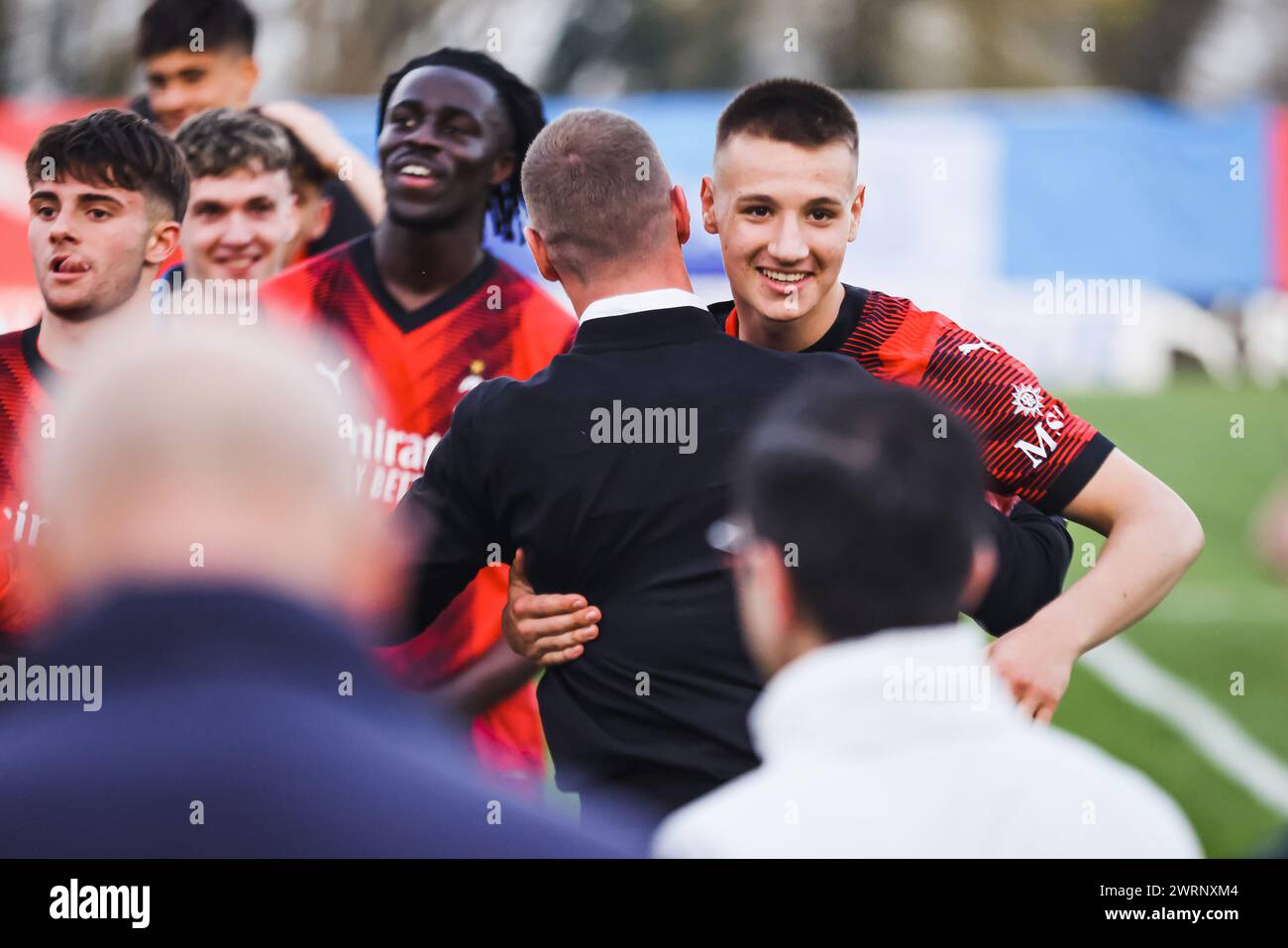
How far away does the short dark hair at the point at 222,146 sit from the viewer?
14.7ft

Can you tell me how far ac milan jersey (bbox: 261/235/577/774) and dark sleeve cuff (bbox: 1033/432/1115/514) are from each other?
1439mm

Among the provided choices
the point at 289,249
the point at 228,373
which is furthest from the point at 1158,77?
the point at 228,373

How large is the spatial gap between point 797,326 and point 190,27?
2499mm

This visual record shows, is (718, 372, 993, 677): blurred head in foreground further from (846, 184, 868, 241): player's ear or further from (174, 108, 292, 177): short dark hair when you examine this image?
(174, 108, 292, 177): short dark hair

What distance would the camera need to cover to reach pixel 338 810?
59.4 inches

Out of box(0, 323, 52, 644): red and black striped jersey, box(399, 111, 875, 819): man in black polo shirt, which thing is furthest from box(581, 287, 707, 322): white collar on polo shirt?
box(0, 323, 52, 644): red and black striped jersey

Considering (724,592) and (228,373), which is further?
(724,592)

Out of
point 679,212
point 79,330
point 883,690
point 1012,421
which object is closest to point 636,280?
point 679,212

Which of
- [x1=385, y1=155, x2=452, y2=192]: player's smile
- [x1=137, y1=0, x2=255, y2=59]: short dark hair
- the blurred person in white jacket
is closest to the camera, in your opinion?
the blurred person in white jacket

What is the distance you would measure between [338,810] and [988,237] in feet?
44.6

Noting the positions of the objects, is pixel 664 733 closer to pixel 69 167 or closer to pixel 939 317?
pixel 939 317

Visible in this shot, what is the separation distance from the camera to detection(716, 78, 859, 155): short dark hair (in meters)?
3.48

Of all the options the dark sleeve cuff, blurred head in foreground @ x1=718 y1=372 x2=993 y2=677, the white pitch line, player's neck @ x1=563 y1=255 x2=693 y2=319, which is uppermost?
player's neck @ x1=563 y1=255 x2=693 y2=319

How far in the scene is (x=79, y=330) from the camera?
3881 mm
